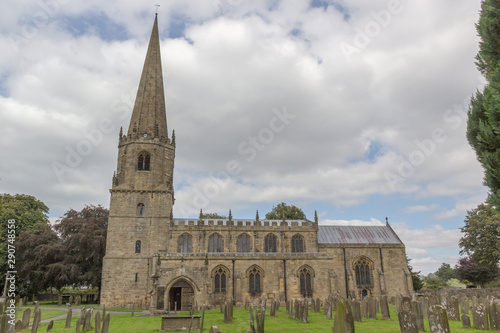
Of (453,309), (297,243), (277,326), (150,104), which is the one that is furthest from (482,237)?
(150,104)

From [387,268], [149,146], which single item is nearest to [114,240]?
[149,146]

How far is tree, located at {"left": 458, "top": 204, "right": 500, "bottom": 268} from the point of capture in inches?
1400

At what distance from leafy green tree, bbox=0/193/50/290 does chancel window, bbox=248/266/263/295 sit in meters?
22.4

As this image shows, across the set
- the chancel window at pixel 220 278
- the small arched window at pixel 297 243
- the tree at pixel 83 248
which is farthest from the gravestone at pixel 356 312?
the tree at pixel 83 248

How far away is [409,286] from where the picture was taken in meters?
32.2

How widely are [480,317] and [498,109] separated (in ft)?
35.1

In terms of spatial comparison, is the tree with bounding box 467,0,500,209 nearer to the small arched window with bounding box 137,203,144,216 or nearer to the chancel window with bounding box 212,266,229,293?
the chancel window with bounding box 212,266,229,293

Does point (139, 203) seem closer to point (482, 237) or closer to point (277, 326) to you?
point (277, 326)

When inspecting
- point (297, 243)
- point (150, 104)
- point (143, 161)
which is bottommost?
point (297, 243)

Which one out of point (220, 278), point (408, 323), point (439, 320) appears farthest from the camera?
point (220, 278)

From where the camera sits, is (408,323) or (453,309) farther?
(453,309)

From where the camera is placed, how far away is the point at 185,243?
106 feet

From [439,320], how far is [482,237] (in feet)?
110

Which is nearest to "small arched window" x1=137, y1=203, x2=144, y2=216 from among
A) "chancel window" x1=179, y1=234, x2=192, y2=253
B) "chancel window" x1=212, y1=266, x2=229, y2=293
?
"chancel window" x1=179, y1=234, x2=192, y2=253
